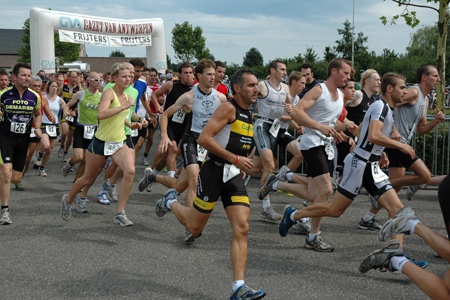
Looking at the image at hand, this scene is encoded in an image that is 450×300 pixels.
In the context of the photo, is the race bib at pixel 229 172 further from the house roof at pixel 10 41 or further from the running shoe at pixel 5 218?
the house roof at pixel 10 41

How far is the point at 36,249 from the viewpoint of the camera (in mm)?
5254

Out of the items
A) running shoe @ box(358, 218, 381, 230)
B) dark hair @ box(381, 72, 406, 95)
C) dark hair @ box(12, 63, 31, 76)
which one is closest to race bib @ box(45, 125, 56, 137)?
dark hair @ box(12, 63, 31, 76)

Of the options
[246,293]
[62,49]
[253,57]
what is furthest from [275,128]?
[253,57]

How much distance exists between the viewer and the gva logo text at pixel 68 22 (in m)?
22.9

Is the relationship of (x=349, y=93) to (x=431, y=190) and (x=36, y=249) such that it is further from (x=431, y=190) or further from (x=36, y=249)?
(x=36, y=249)

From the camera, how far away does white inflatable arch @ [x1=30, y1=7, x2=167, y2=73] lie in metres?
22.6

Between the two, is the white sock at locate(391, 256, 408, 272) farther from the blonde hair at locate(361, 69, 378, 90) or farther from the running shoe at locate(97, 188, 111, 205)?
the running shoe at locate(97, 188, 111, 205)

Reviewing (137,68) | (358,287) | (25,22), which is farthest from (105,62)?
(358,287)

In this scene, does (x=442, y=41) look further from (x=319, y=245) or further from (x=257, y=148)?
(x=319, y=245)

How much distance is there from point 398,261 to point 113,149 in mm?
4091

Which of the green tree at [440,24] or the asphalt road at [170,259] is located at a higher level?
the green tree at [440,24]

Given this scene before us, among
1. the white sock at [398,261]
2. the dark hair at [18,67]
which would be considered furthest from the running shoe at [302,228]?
the dark hair at [18,67]

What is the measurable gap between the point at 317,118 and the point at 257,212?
233 cm

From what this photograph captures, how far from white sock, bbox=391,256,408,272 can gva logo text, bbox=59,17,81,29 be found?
75.1 feet
